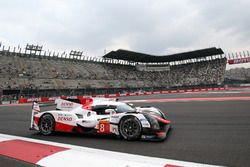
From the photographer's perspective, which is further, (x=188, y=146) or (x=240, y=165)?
(x=188, y=146)

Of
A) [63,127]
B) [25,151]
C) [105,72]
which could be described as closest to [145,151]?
[25,151]

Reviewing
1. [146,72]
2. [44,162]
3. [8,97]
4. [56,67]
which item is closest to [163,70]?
[146,72]

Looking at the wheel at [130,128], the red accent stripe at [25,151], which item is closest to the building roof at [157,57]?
the wheel at [130,128]

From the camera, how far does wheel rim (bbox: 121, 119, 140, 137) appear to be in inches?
189

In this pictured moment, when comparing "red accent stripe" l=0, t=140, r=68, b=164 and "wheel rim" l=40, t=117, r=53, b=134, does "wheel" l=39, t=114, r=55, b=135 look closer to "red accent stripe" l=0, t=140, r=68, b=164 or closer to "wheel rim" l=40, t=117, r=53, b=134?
"wheel rim" l=40, t=117, r=53, b=134

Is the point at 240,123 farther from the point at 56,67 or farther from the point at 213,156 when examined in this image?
the point at 56,67

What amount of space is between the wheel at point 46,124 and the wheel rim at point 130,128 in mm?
2194

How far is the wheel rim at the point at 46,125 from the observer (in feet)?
19.0

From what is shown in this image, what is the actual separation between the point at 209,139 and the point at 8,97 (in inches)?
1093

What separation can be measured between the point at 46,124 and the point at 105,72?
4682 centimetres

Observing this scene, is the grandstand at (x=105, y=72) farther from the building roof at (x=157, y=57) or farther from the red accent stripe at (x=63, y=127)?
the red accent stripe at (x=63, y=127)

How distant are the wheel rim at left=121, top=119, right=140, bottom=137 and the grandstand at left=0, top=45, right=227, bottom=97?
85.9 ft

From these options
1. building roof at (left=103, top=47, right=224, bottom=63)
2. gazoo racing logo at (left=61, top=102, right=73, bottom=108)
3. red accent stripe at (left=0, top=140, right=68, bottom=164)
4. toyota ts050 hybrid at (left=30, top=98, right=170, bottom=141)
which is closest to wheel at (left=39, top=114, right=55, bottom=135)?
toyota ts050 hybrid at (left=30, top=98, right=170, bottom=141)

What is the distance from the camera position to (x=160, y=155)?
3658mm
